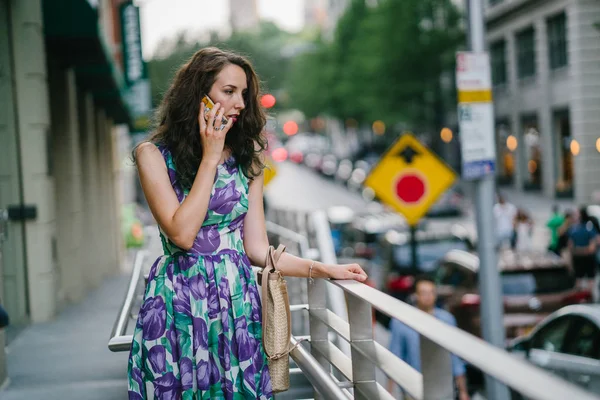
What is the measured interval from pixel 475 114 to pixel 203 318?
7278 millimetres

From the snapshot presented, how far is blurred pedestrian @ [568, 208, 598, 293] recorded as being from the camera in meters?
18.5

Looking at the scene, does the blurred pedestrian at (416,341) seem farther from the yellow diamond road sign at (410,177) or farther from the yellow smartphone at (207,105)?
the yellow smartphone at (207,105)

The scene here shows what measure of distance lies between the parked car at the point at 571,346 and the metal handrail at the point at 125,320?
11.1 feet

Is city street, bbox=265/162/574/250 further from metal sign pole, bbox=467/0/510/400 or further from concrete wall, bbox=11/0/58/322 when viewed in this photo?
concrete wall, bbox=11/0/58/322

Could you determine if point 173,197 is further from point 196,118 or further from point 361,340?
point 361,340

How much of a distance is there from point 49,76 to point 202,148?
31.3 ft

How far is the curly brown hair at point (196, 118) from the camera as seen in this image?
3391 mm

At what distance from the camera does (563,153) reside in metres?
42.2

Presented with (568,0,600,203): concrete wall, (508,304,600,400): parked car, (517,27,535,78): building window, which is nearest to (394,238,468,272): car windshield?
(508,304,600,400): parked car

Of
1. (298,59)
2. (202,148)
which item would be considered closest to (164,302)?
(202,148)

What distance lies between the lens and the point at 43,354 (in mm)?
7707

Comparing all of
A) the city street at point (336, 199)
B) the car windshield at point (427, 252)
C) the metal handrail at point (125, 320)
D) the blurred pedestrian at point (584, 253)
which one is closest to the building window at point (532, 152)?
the city street at point (336, 199)

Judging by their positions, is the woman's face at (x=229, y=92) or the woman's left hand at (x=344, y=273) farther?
the woman's left hand at (x=344, y=273)

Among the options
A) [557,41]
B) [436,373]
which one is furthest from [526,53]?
[436,373]
